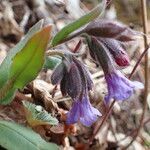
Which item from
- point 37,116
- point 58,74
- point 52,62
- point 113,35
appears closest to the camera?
point 113,35

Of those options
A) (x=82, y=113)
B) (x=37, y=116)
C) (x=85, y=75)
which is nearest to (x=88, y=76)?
(x=85, y=75)

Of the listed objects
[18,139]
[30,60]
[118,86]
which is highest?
[30,60]

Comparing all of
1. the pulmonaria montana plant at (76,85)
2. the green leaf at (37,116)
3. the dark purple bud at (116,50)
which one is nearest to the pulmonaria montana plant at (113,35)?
the dark purple bud at (116,50)

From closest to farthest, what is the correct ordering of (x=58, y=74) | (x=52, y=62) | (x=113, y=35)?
(x=113, y=35)
(x=58, y=74)
(x=52, y=62)

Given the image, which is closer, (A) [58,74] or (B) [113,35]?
(B) [113,35]

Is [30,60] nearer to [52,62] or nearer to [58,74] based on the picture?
[58,74]

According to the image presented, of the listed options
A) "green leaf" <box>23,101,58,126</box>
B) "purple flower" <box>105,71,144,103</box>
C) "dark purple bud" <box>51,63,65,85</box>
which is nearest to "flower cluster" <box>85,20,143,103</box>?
"purple flower" <box>105,71,144,103</box>

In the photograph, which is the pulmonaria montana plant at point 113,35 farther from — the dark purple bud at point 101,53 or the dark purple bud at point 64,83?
the dark purple bud at point 64,83
